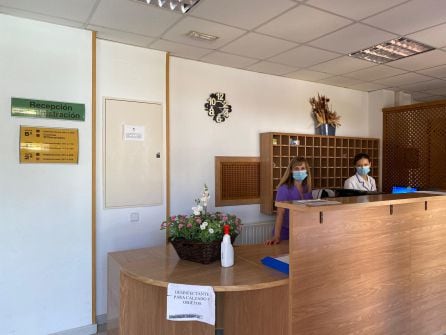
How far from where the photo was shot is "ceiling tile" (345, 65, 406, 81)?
4.18 m

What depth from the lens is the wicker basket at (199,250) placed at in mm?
2123

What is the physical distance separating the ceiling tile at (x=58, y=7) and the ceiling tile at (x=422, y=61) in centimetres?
340

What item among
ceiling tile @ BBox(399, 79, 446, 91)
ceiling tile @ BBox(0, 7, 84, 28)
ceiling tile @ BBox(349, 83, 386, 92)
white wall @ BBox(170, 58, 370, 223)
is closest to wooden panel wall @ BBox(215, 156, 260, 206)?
white wall @ BBox(170, 58, 370, 223)

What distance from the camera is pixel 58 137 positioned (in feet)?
9.62

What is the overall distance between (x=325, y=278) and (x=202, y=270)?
29.6 inches

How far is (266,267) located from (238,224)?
1.16ft

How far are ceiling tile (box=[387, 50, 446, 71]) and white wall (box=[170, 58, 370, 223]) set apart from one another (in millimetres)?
1168

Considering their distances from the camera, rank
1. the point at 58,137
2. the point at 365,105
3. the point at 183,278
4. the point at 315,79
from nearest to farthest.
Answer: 1. the point at 183,278
2. the point at 58,137
3. the point at 315,79
4. the point at 365,105

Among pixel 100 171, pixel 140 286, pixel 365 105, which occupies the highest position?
pixel 365 105

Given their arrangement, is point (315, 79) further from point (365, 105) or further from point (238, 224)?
point (238, 224)

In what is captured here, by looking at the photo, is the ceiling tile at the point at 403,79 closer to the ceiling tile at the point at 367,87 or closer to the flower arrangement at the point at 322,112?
the ceiling tile at the point at 367,87

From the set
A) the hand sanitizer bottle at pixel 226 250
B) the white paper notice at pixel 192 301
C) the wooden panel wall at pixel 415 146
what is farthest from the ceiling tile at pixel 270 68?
the white paper notice at pixel 192 301

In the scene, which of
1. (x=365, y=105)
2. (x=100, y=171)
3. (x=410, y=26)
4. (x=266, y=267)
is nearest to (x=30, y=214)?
(x=100, y=171)

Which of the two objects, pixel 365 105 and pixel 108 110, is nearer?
pixel 108 110
